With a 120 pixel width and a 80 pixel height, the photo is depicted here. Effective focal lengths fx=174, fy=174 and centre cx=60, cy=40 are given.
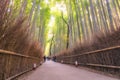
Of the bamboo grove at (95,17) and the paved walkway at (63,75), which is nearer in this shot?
the paved walkway at (63,75)

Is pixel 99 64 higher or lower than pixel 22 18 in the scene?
lower

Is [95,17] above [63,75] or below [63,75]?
above

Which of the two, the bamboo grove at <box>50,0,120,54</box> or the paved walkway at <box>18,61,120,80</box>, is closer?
the paved walkway at <box>18,61,120,80</box>

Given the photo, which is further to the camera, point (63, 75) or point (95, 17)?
point (95, 17)

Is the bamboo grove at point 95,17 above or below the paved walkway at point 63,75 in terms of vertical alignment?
above

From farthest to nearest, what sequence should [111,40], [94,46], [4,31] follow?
[94,46] < [111,40] < [4,31]

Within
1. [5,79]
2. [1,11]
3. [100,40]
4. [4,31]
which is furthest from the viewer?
[100,40]

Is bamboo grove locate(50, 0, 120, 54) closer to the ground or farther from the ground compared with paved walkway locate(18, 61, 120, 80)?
farther from the ground

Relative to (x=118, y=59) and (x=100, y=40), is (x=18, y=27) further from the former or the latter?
(x=100, y=40)

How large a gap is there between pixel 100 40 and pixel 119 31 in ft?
5.91

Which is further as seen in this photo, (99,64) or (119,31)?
(99,64)

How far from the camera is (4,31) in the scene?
127 inches

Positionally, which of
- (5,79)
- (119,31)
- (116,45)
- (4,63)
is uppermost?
(119,31)

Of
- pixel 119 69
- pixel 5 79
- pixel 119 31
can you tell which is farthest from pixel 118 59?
pixel 5 79
